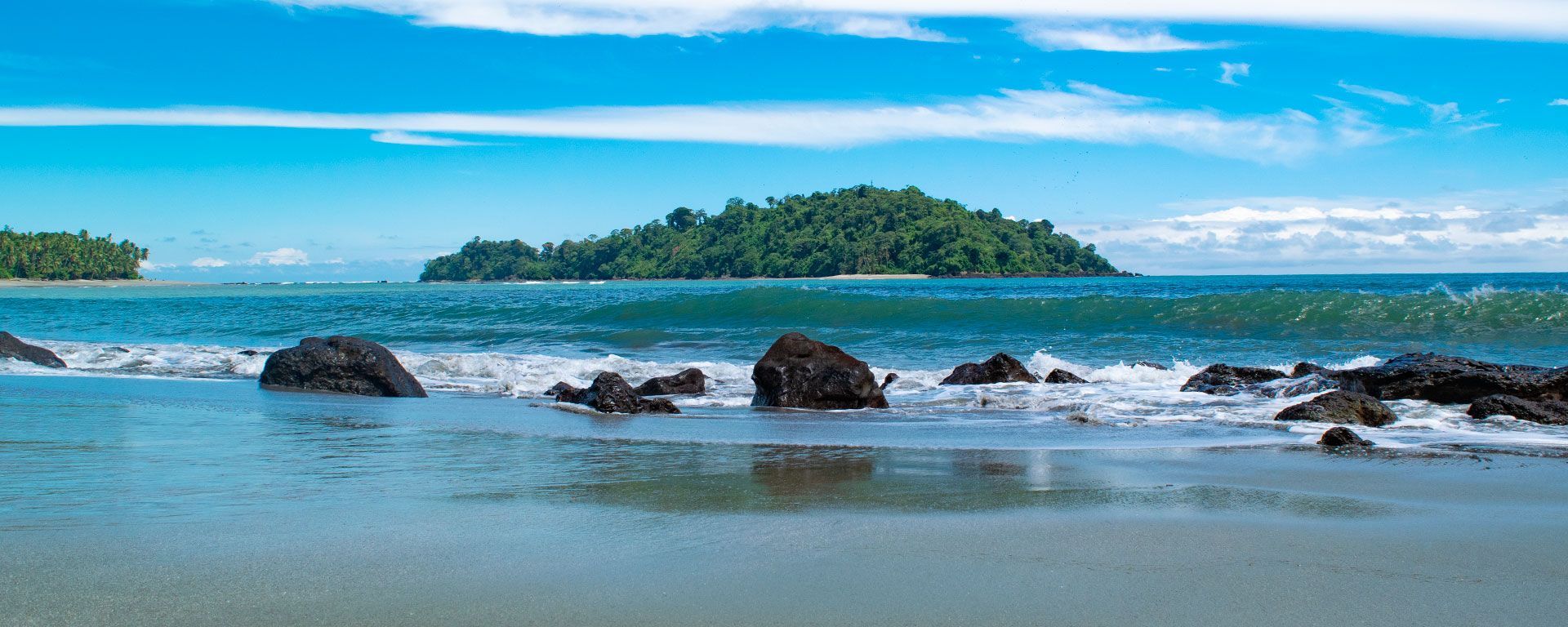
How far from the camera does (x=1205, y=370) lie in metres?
11.8

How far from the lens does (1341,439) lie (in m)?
6.74

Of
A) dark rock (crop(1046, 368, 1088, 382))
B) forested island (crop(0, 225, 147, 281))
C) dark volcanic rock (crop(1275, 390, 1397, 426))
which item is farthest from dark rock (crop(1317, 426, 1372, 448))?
forested island (crop(0, 225, 147, 281))

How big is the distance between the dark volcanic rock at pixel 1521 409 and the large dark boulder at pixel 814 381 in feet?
17.5

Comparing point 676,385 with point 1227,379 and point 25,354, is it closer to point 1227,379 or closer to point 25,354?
point 1227,379

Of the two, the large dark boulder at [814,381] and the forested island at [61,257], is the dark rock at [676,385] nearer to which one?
the large dark boulder at [814,381]

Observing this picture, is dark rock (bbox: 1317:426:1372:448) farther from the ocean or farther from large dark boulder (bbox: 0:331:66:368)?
large dark boulder (bbox: 0:331:66:368)

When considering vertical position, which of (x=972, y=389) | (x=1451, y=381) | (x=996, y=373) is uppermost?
(x=1451, y=381)

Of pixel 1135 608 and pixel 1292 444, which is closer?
pixel 1135 608

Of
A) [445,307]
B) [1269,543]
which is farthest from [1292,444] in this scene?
[445,307]

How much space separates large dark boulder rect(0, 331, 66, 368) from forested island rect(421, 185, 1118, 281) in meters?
103

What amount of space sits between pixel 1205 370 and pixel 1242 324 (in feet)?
39.7

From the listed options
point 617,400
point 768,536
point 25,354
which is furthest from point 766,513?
point 25,354

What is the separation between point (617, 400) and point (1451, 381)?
8.05 meters

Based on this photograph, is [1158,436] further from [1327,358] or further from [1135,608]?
[1327,358]
